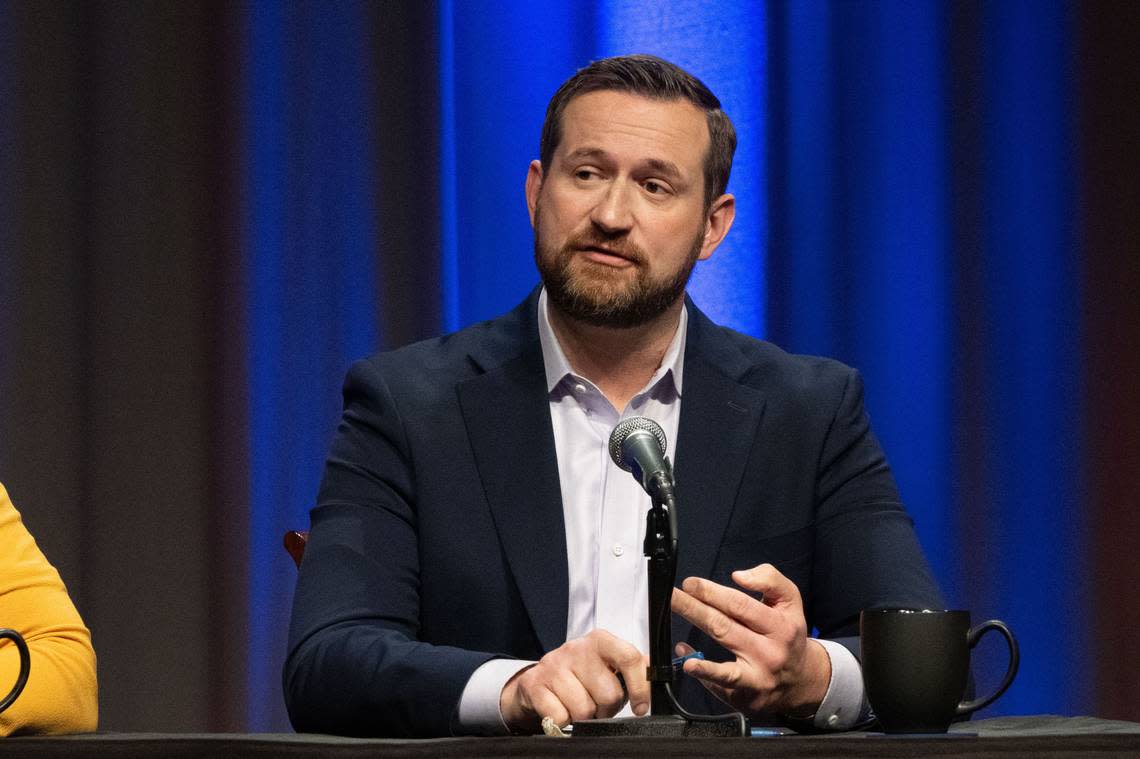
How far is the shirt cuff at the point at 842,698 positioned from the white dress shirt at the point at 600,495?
14.2 inches

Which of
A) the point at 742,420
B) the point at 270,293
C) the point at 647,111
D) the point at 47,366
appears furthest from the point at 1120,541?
the point at 47,366

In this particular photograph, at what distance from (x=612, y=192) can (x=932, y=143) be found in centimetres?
137

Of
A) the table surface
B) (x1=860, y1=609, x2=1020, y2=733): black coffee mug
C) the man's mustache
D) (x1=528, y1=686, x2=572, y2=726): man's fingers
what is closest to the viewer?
the table surface

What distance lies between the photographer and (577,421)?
1.91 meters

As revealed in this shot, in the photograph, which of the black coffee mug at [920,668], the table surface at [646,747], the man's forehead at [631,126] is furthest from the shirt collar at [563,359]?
the table surface at [646,747]

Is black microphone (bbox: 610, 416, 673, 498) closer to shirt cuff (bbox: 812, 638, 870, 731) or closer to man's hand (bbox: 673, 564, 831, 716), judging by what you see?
man's hand (bbox: 673, 564, 831, 716)

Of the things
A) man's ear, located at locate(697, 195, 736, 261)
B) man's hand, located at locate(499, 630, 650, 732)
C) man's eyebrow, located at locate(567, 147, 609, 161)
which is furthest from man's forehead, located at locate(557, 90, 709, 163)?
man's hand, located at locate(499, 630, 650, 732)

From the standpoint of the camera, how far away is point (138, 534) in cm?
310

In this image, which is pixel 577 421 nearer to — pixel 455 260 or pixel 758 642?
pixel 758 642

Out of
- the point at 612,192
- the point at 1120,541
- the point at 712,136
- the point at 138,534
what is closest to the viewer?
the point at 612,192

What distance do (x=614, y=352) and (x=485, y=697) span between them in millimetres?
712

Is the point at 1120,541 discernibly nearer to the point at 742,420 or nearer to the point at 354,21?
the point at 742,420

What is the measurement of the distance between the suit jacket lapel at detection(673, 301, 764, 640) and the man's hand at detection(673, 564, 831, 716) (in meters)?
0.37

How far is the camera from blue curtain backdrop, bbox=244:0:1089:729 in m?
2.91
